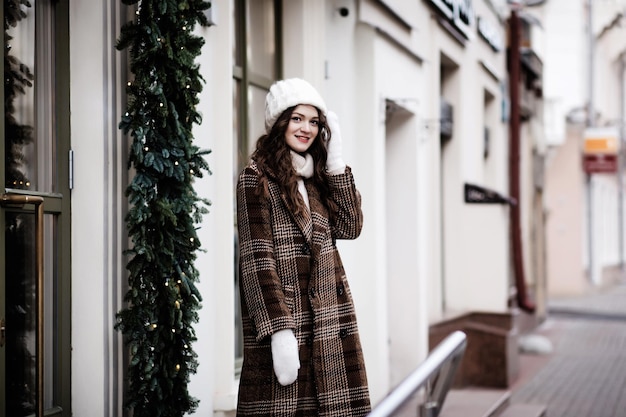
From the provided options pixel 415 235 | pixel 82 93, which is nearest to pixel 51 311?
pixel 82 93

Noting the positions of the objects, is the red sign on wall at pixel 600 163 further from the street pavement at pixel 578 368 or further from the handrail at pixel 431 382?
the handrail at pixel 431 382

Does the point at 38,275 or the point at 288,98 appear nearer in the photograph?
the point at 38,275

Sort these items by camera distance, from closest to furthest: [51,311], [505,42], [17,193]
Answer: [17,193], [51,311], [505,42]

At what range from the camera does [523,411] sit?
25.0ft

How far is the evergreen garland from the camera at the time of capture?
410 cm

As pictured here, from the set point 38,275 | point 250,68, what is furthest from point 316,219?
point 250,68

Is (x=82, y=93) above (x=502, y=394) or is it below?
above

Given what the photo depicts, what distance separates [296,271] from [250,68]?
278 cm

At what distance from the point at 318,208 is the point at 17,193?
3.59 ft

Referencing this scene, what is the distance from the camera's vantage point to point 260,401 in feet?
13.1

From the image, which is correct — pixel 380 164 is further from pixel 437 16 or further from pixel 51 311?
pixel 51 311

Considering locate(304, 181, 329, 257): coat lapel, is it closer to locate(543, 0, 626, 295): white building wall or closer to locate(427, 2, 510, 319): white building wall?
locate(427, 2, 510, 319): white building wall

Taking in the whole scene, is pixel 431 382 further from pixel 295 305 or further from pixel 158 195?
pixel 158 195

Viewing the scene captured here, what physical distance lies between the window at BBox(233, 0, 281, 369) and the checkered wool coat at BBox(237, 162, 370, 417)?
6.96 feet
